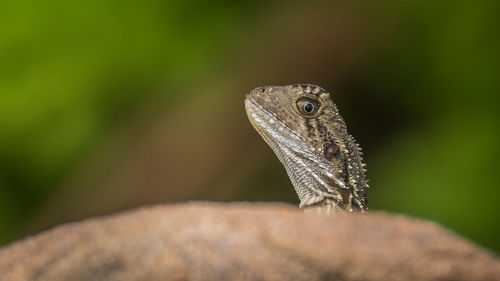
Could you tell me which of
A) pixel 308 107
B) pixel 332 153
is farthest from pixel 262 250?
pixel 308 107

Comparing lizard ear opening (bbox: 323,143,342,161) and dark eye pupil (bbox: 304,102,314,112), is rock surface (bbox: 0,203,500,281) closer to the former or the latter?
lizard ear opening (bbox: 323,143,342,161)

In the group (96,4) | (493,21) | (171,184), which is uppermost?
(493,21)

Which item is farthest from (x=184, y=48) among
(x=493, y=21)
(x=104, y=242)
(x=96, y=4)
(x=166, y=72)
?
(x=104, y=242)

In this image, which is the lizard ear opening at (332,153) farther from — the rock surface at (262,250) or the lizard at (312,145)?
the rock surface at (262,250)

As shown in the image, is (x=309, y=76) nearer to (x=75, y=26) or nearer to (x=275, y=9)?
(x=275, y=9)

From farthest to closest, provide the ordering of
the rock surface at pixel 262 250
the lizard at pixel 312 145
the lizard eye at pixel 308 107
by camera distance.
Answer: the lizard eye at pixel 308 107 → the lizard at pixel 312 145 → the rock surface at pixel 262 250

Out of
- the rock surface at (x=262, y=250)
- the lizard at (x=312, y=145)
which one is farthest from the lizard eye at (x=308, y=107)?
the rock surface at (x=262, y=250)

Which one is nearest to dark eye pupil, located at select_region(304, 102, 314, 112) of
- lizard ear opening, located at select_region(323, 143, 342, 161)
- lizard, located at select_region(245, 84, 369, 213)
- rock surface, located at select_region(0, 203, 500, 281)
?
lizard, located at select_region(245, 84, 369, 213)

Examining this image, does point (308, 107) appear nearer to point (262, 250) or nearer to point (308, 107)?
point (308, 107)
